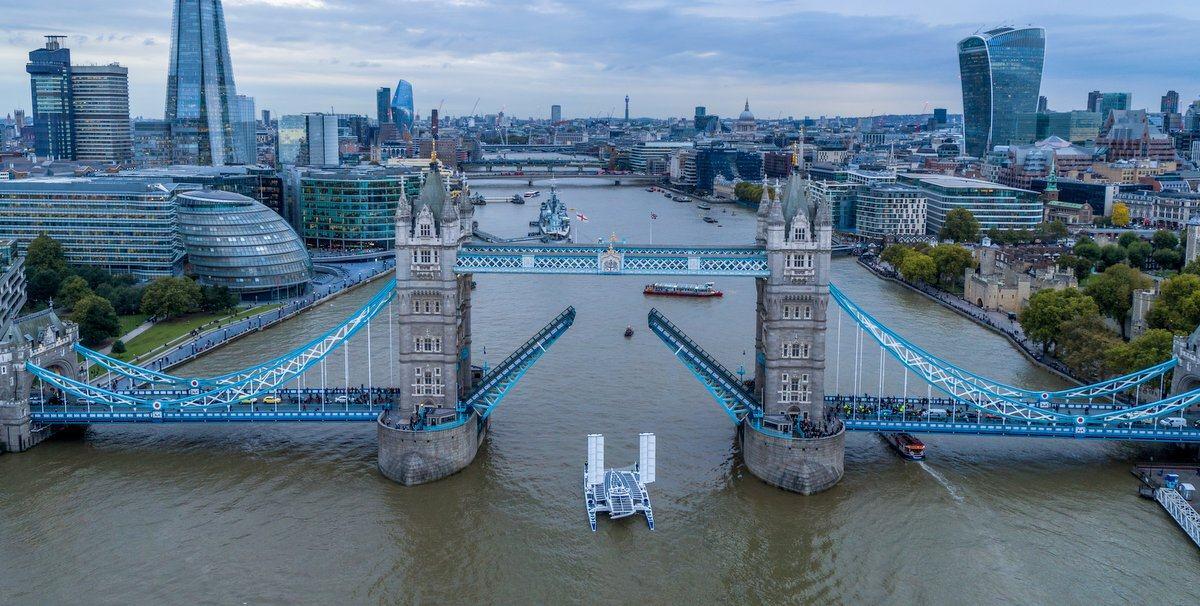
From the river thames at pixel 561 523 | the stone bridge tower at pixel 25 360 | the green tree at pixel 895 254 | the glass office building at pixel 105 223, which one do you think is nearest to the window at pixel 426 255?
the river thames at pixel 561 523

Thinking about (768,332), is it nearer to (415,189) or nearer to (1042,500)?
(1042,500)

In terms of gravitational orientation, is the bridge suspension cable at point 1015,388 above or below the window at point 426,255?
below

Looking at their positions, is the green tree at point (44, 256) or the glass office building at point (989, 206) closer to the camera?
the green tree at point (44, 256)

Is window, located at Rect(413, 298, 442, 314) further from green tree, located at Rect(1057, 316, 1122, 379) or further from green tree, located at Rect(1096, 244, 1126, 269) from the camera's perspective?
green tree, located at Rect(1096, 244, 1126, 269)

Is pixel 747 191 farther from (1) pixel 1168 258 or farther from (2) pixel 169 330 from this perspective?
(2) pixel 169 330

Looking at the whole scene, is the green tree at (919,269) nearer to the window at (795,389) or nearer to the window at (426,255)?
the window at (795,389)

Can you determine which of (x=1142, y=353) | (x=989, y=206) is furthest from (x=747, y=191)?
(x=1142, y=353)

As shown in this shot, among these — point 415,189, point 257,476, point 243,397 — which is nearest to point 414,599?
point 257,476
